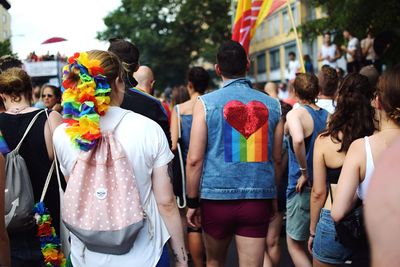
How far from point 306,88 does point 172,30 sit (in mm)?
44150

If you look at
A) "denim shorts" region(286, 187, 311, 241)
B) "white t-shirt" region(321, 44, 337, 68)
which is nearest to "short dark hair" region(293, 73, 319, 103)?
"denim shorts" region(286, 187, 311, 241)

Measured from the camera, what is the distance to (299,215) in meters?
5.10

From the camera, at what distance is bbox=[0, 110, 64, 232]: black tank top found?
12.5 ft

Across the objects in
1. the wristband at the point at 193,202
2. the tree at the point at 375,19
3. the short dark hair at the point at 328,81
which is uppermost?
the tree at the point at 375,19

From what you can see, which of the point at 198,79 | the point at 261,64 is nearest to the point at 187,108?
the point at 198,79

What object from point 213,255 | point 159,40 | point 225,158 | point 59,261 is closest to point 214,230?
point 213,255

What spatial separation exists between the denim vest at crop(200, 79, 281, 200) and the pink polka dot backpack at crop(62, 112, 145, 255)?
3.95 feet

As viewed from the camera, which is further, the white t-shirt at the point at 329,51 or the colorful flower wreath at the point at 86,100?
the white t-shirt at the point at 329,51

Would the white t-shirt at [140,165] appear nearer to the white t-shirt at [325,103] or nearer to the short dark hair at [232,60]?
the short dark hair at [232,60]

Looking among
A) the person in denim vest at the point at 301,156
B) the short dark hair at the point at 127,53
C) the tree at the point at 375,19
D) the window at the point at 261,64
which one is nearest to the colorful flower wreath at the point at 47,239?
the short dark hair at the point at 127,53

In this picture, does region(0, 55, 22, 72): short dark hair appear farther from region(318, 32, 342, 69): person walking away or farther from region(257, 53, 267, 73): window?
region(257, 53, 267, 73): window

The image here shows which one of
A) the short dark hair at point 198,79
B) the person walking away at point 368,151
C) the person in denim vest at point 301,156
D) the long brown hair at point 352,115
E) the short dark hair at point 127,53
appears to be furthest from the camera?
the short dark hair at point 198,79

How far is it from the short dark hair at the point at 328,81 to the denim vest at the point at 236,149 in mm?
1563

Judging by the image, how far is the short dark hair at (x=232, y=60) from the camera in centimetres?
424
